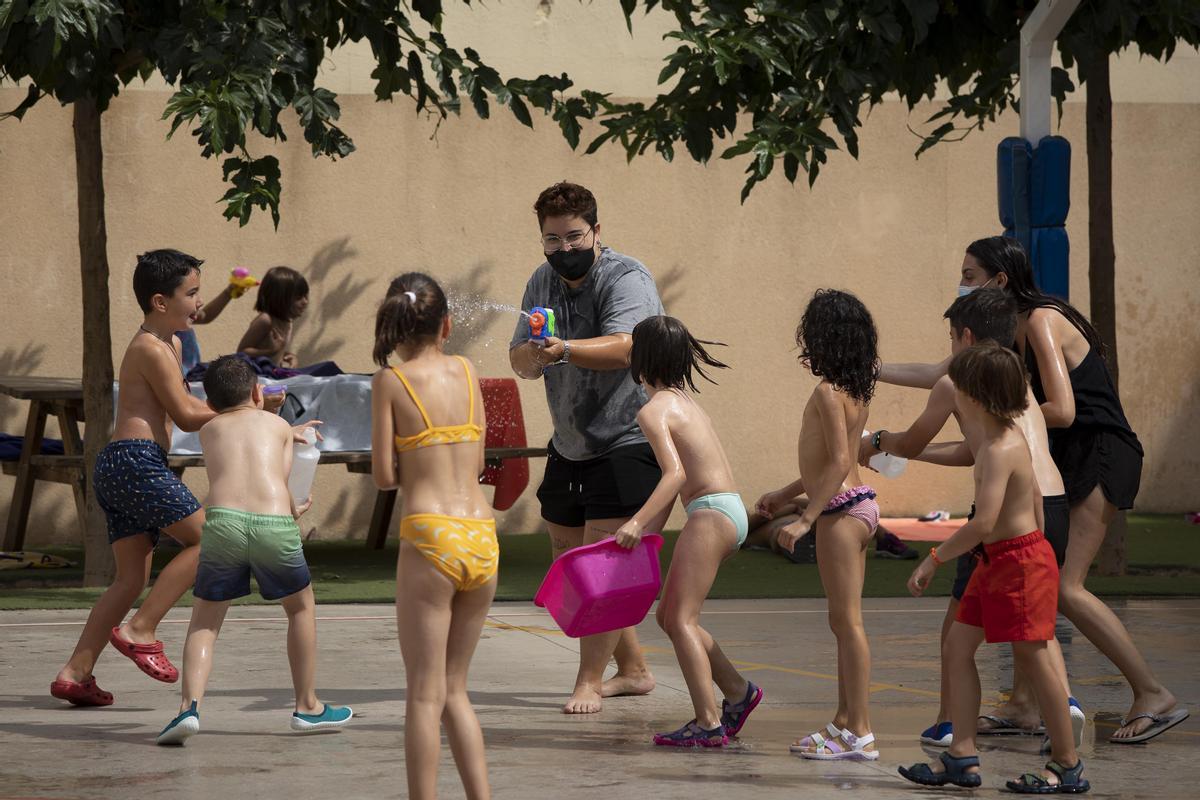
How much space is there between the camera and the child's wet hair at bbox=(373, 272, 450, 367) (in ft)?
15.1

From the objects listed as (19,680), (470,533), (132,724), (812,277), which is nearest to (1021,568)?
(470,533)

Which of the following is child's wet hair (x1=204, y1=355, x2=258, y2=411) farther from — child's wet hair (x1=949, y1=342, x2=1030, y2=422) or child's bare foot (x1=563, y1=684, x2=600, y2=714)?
child's wet hair (x1=949, y1=342, x2=1030, y2=422)

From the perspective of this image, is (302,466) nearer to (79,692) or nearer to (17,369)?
(79,692)

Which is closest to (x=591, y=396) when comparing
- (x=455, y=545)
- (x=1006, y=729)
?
(x=1006, y=729)

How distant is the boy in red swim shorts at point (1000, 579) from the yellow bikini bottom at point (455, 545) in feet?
4.33

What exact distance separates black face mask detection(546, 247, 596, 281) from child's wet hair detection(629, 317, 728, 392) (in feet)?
2.19

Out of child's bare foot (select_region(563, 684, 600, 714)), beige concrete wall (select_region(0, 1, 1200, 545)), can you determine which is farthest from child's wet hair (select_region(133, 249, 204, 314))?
beige concrete wall (select_region(0, 1, 1200, 545))

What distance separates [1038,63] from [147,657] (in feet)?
15.0

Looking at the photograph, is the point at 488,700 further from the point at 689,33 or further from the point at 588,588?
the point at 689,33

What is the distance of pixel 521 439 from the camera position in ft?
41.2

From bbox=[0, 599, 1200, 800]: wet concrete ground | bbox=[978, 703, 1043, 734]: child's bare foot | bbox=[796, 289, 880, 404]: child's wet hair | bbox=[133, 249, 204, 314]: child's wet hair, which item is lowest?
bbox=[0, 599, 1200, 800]: wet concrete ground

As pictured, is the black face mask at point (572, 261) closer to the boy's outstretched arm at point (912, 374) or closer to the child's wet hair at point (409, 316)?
the boy's outstretched arm at point (912, 374)

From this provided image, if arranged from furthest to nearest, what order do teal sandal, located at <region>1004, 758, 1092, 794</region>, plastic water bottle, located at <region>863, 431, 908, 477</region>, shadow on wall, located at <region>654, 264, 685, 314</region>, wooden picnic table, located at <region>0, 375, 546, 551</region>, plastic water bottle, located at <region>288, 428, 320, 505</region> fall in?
shadow on wall, located at <region>654, 264, 685, 314</region> < wooden picnic table, located at <region>0, 375, 546, 551</region> < plastic water bottle, located at <region>288, 428, 320, 505</region> < plastic water bottle, located at <region>863, 431, 908, 477</region> < teal sandal, located at <region>1004, 758, 1092, 794</region>

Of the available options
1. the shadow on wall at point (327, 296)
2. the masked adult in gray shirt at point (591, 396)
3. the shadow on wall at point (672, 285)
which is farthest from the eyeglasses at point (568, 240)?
the shadow on wall at point (672, 285)
